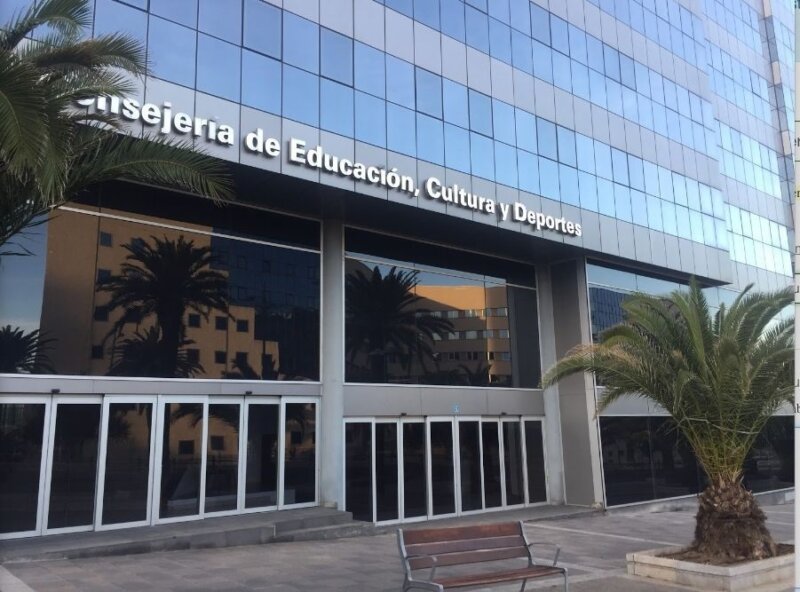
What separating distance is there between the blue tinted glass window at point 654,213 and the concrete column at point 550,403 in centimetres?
371

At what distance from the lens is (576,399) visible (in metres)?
20.3

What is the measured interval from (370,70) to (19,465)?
10.5 metres

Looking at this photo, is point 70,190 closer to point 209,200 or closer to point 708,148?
point 209,200

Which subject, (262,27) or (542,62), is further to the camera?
(542,62)

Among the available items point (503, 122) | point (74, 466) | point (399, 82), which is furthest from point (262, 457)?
point (503, 122)

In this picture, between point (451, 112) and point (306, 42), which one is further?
point (451, 112)

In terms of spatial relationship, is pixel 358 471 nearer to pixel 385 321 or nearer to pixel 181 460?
pixel 385 321

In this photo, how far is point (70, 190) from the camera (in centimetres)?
827

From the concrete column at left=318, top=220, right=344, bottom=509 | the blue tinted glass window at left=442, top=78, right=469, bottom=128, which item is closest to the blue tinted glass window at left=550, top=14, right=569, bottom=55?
the blue tinted glass window at left=442, top=78, right=469, bottom=128

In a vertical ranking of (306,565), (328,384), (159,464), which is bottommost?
(306,565)

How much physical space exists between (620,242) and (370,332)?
8394 mm

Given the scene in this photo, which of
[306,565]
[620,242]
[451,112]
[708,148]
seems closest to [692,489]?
[620,242]

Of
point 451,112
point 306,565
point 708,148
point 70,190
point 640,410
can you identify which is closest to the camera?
point 70,190

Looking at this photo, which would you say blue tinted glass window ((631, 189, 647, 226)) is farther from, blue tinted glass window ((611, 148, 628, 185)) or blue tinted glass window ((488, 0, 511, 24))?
blue tinted glass window ((488, 0, 511, 24))
